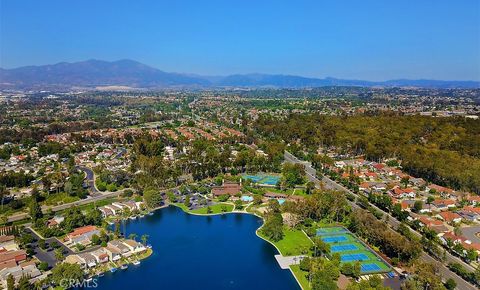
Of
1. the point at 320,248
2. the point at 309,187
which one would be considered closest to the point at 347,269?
the point at 320,248

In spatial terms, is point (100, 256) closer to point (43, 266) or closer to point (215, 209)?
point (43, 266)

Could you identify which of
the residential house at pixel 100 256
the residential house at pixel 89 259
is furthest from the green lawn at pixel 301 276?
the residential house at pixel 89 259

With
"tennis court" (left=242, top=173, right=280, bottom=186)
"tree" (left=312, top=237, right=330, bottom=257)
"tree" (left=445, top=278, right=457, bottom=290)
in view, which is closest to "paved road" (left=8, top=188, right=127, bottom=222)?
"tennis court" (left=242, top=173, right=280, bottom=186)

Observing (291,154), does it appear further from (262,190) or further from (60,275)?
(60,275)

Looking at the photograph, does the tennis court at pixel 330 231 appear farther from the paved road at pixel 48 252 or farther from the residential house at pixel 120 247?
the paved road at pixel 48 252

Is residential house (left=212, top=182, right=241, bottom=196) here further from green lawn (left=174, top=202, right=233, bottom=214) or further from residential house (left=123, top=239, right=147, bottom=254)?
residential house (left=123, top=239, right=147, bottom=254)
